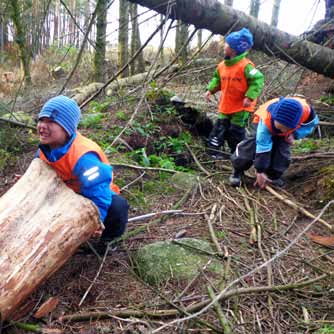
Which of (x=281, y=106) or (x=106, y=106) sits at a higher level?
(x=281, y=106)

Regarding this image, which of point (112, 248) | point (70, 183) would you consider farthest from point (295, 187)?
point (70, 183)

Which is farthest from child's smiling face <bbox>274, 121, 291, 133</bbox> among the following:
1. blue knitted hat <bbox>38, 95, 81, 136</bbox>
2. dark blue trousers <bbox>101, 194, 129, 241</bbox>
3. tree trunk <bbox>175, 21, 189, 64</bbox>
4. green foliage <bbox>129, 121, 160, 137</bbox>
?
blue knitted hat <bbox>38, 95, 81, 136</bbox>

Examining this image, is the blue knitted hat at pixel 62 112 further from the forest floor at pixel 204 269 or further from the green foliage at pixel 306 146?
the green foliage at pixel 306 146

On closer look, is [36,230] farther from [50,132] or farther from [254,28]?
[254,28]

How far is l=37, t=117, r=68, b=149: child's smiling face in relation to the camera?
259 centimetres

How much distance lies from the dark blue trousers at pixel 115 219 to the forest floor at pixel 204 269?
16 centimetres

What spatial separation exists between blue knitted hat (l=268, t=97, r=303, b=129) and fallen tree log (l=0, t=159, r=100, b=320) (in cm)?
213

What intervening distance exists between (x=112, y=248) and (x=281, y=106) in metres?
2.04

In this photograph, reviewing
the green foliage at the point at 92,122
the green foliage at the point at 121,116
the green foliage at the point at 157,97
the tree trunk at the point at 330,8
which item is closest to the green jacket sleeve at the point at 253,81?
the green foliage at the point at 157,97

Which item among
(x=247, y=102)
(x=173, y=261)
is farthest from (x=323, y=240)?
(x=247, y=102)

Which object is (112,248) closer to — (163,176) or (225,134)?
(163,176)

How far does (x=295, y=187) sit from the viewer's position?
438 centimetres

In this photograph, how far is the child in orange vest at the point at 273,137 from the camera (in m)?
3.71

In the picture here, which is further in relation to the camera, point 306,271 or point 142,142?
point 142,142
